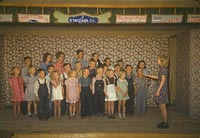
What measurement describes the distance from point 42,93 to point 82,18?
8.50ft

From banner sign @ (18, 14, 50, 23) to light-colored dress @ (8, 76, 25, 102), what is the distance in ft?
6.27

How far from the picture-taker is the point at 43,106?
8.97 m

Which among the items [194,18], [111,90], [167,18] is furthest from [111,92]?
[194,18]


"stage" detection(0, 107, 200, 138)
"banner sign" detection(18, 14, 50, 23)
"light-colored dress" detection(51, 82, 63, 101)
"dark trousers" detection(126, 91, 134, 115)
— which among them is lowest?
"stage" detection(0, 107, 200, 138)

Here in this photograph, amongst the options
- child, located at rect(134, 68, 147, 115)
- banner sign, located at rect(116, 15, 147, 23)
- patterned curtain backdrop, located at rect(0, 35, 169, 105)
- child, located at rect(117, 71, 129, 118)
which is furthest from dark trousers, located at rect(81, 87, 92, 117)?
patterned curtain backdrop, located at rect(0, 35, 169, 105)

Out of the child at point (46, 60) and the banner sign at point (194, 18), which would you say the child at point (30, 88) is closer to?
the child at point (46, 60)

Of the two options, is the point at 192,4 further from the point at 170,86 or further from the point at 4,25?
the point at 4,25

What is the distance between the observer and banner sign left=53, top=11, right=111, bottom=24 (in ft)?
28.5

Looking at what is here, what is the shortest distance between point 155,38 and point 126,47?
1.19m

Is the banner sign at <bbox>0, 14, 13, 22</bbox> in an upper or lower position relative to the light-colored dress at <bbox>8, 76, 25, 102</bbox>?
upper

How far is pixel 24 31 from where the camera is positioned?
10.1 m

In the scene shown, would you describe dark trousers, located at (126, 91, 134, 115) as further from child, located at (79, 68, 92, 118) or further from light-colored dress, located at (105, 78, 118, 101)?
child, located at (79, 68, 92, 118)

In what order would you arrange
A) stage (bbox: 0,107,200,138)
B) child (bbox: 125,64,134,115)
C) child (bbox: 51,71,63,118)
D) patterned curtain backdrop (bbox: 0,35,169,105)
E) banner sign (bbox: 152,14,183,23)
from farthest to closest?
patterned curtain backdrop (bbox: 0,35,169,105)
child (bbox: 125,64,134,115)
child (bbox: 51,71,63,118)
banner sign (bbox: 152,14,183,23)
stage (bbox: 0,107,200,138)

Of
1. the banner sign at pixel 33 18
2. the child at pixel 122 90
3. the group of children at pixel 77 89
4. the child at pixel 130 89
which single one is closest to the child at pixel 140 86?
the group of children at pixel 77 89
